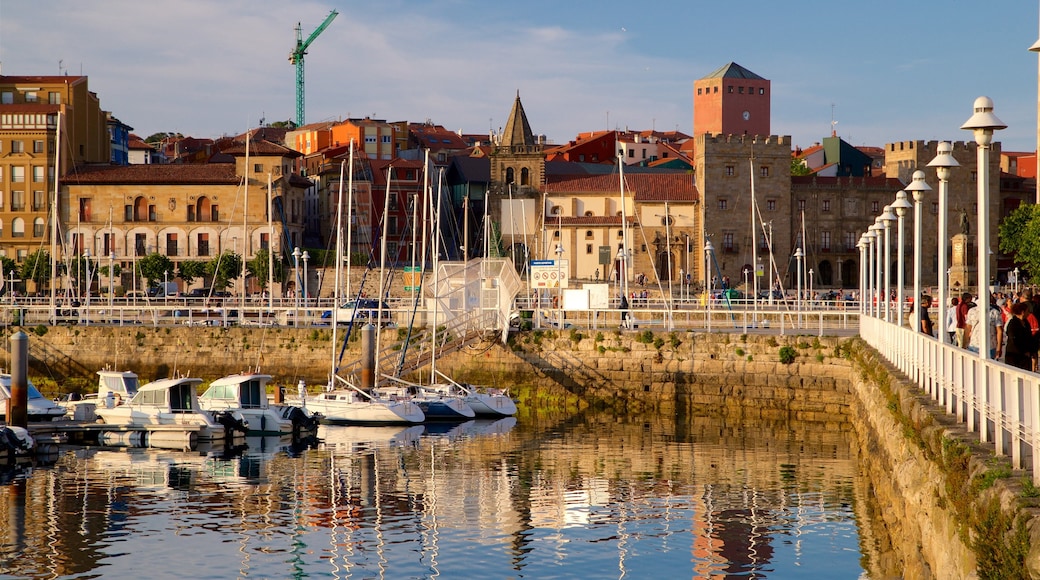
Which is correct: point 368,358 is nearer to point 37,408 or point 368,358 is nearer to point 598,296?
point 37,408

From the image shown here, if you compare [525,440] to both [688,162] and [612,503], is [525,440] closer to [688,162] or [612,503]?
[612,503]

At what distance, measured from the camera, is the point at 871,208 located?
3932 inches

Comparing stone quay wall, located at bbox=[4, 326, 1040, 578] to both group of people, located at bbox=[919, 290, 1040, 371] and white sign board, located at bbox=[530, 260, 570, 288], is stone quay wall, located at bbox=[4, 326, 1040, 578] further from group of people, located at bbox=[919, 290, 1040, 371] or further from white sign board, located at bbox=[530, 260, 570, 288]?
white sign board, located at bbox=[530, 260, 570, 288]

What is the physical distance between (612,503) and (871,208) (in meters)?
80.1

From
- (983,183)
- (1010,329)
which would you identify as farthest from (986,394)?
(1010,329)

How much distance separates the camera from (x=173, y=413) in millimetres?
32812

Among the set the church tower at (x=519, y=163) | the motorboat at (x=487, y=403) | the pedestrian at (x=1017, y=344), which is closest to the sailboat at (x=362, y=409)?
the motorboat at (x=487, y=403)

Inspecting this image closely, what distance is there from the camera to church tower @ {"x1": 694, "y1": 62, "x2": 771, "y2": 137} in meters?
122

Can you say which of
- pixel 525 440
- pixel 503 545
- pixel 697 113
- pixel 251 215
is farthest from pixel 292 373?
pixel 697 113

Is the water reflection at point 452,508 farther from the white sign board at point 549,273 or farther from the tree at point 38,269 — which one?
the tree at point 38,269

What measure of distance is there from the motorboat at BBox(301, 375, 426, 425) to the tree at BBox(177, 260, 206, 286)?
5464 cm

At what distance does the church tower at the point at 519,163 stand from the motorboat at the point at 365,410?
2749 inches

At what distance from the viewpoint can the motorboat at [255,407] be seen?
34.0m

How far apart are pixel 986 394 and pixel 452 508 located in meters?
12.2
